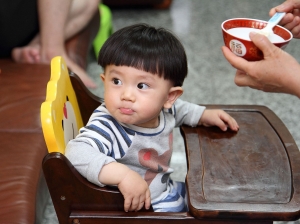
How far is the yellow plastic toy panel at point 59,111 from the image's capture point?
874mm

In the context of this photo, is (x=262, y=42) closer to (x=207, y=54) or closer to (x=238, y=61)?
(x=238, y=61)

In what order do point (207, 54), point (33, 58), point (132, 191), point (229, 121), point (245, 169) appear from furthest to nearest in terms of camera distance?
point (207, 54) < point (33, 58) < point (229, 121) < point (245, 169) < point (132, 191)

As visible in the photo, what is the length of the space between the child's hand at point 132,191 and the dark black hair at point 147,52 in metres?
0.22

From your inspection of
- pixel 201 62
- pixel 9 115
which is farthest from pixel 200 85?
pixel 9 115

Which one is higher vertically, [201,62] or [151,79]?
[151,79]

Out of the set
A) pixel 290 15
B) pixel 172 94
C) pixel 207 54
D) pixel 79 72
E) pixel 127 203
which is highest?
pixel 290 15

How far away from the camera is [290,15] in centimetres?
120

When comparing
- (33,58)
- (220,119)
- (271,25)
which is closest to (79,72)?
(33,58)

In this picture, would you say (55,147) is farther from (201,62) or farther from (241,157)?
(201,62)

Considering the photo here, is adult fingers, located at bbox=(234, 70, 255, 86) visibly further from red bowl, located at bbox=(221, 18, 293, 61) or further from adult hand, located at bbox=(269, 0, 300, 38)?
adult hand, located at bbox=(269, 0, 300, 38)

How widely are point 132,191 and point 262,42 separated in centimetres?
39

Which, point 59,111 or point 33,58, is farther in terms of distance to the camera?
point 33,58

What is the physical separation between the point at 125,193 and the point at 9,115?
624 millimetres

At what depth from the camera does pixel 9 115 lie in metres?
1.36
